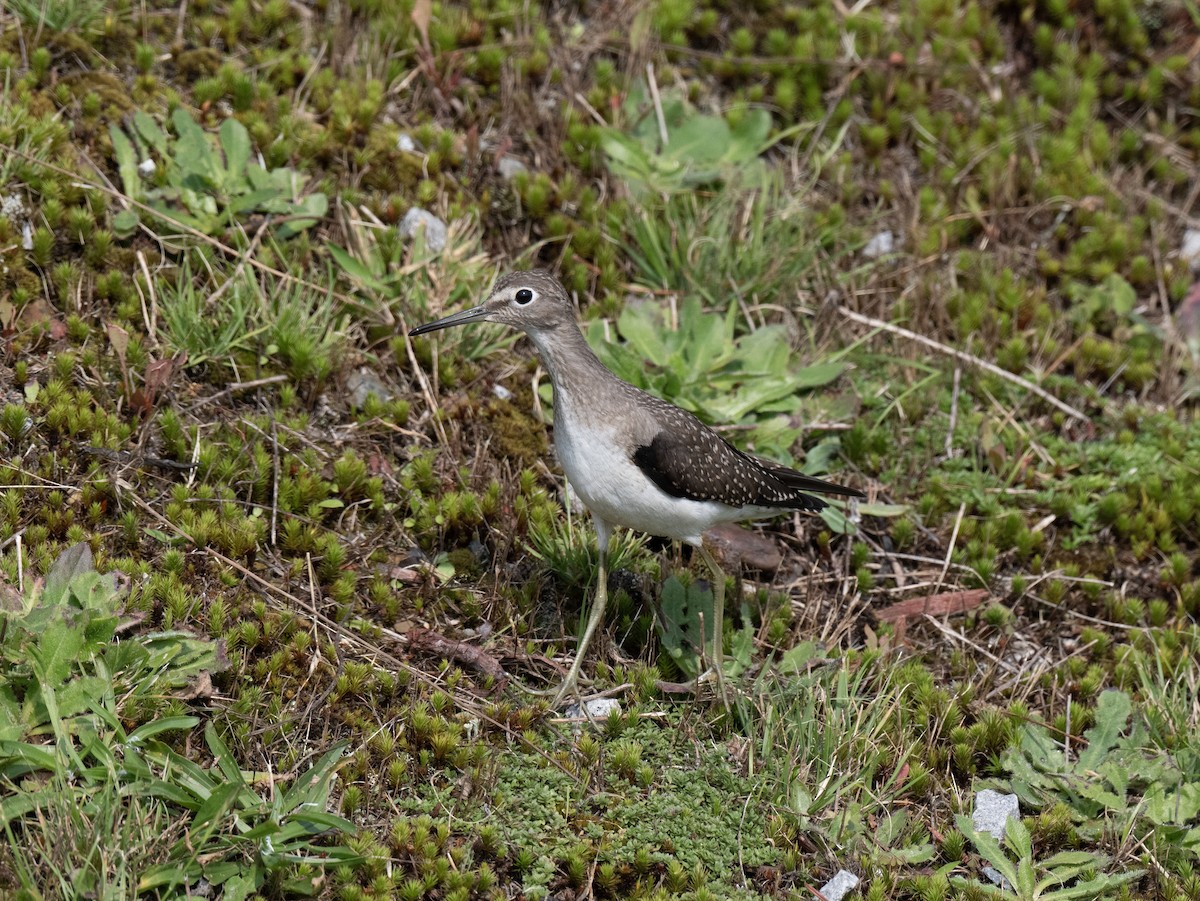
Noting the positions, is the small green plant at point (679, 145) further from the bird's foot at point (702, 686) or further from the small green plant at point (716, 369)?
the bird's foot at point (702, 686)

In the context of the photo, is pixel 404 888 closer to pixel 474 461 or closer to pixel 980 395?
pixel 474 461

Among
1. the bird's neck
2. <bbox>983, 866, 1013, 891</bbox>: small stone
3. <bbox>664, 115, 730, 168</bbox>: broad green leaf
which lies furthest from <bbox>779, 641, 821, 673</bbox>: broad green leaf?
<bbox>664, 115, 730, 168</bbox>: broad green leaf

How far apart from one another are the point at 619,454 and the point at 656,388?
185 centimetres

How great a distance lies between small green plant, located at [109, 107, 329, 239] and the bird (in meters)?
2.09

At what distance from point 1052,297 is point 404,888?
718 centimetres

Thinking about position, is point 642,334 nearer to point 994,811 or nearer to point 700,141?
point 700,141

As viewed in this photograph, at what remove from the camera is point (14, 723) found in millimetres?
5586

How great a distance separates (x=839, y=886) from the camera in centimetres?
614

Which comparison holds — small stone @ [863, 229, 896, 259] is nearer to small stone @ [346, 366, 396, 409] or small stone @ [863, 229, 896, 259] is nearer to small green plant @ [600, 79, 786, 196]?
small green plant @ [600, 79, 786, 196]

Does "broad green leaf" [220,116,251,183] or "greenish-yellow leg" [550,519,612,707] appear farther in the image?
"broad green leaf" [220,116,251,183]

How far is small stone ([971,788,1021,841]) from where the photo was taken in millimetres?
6688

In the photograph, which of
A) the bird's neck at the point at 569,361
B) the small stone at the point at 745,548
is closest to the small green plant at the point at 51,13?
the bird's neck at the point at 569,361

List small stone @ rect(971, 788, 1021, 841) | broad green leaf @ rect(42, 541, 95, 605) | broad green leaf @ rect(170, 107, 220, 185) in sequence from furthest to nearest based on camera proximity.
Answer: broad green leaf @ rect(170, 107, 220, 185) < small stone @ rect(971, 788, 1021, 841) < broad green leaf @ rect(42, 541, 95, 605)

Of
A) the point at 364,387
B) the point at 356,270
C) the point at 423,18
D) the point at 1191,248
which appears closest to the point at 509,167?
the point at 423,18
